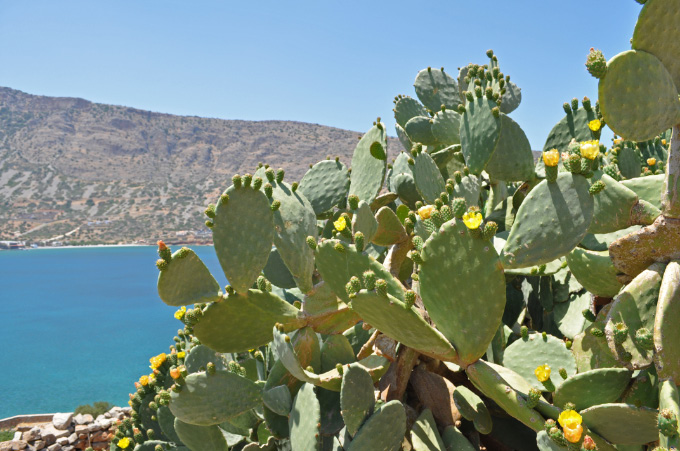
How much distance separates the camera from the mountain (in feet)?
218

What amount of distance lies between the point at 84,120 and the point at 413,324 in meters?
96.6

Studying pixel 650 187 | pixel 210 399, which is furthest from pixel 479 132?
pixel 210 399

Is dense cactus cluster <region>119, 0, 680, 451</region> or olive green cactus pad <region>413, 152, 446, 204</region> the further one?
olive green cactus pad <region>413, 152, 446, 204</region>

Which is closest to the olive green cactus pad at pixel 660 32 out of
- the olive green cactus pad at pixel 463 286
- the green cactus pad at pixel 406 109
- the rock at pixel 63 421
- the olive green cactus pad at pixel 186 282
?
the olive green cactus pad at pixel 463 286

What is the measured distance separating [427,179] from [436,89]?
0.92 meters

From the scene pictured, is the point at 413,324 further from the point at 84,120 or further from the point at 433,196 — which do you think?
the point at 84,120

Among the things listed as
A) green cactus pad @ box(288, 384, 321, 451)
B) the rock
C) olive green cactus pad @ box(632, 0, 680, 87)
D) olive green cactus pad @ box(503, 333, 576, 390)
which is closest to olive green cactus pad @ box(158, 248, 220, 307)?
green cactus pad @ box(288, 384, 321, 451)

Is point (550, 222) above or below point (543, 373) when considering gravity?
above

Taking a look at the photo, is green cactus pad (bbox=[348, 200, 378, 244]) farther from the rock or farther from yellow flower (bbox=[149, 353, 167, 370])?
the rock

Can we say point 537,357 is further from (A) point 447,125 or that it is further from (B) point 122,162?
(B) point 122,162

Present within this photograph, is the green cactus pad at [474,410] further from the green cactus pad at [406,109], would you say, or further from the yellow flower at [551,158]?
the green cactus pad at [406,109]

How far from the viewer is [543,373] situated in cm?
142

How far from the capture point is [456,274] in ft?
4.31

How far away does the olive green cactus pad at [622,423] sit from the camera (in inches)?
48.8
